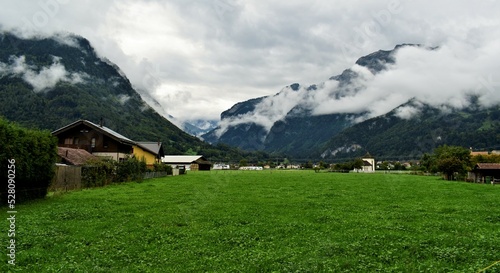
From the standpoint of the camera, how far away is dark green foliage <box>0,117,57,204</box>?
23172mm

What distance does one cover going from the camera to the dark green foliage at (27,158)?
23.2 metres

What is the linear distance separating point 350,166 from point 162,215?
14284 cm

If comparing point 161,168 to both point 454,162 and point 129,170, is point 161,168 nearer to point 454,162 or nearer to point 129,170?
point 129,170

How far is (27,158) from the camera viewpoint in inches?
995

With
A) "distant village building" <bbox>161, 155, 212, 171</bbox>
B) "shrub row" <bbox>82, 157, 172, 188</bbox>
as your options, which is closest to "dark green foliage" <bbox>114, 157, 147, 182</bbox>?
"shrub row" <bbox>82, 157, 172, 188</bbox>

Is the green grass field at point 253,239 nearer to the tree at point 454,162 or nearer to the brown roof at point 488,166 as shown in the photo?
the brown roof at point 488,166

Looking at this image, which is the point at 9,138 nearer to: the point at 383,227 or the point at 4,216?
the point at 4,216

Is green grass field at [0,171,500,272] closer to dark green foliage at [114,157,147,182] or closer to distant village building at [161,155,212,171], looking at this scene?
dark green foliage at [114,157,147,182]

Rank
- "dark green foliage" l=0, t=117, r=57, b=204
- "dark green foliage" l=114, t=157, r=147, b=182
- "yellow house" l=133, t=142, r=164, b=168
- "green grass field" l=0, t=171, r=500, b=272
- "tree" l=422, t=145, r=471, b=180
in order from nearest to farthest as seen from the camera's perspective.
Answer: "green grass field" l=0, t=171, r=500, b=272
"dark green foliage" l=0, t=117, r=57, b=204
"dark green foliage" l=114, t=157, r=147, b=182
"tree" l=422, t=145, r=471, b=180
"yellow house" l=133, t=142, r=164, b=168

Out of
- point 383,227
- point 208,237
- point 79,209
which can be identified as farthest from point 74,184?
point 383,227

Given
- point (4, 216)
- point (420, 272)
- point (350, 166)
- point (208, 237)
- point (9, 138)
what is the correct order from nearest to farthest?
point (420, 272) < point (208, 237) < point (4, 216) < point (9, 138) < point (350, 166)

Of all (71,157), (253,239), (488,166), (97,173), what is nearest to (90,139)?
(71,157)

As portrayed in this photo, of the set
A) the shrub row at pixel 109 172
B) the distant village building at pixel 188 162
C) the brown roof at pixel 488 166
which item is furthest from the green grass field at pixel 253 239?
the distant village building at pixel 188 162

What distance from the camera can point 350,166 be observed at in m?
155
